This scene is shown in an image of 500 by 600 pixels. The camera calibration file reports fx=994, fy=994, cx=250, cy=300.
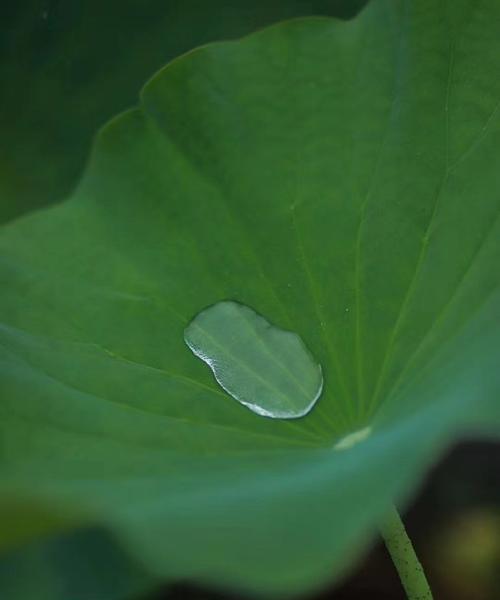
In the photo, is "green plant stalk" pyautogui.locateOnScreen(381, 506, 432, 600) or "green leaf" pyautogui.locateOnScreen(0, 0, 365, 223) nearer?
"green plant stalk" pyautogui.locateOnScreen(381, 506, 432, 600)

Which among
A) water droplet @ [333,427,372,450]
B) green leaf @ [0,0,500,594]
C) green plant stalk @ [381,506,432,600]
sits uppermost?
green leaf @ [0,0,500,594]

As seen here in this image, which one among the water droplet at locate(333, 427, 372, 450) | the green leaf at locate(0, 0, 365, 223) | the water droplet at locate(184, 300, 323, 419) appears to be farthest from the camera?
the green leaf at locate(0, 0, 365, 223)

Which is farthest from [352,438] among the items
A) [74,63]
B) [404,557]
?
[74,63]

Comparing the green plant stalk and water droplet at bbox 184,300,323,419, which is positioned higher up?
water droplet at bbox 184,300,323,419

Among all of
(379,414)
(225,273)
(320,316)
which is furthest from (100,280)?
(379,414)

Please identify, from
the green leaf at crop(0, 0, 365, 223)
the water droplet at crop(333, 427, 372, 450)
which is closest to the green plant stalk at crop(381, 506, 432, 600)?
the water droplet at crop(333, 427, 372, 450)

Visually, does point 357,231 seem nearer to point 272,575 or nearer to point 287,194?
point 287,194

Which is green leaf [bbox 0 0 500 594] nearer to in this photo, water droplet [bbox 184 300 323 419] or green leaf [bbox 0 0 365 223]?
water droplet [bbox 184 300 323 419]
